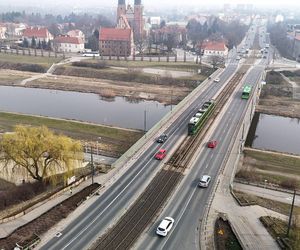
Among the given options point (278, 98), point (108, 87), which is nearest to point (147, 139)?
point (108, 87)

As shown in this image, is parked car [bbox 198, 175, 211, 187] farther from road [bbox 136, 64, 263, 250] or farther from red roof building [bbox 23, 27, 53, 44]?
red roof building [bbox 23, 27, 53, 44]

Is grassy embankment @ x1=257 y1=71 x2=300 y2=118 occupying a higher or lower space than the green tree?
lower

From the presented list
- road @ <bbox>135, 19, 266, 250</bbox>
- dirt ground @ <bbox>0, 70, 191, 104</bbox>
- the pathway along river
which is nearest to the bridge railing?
the pathway along river

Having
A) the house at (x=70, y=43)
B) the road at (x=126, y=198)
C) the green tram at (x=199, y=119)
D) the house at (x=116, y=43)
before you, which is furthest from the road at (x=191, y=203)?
the house at (x=70, y=43)

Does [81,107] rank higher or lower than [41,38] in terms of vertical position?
lower

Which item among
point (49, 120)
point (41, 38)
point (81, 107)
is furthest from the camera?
point (41, 38)

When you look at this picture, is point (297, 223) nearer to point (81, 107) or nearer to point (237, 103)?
point (237, 103)

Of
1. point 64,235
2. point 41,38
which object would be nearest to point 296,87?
point 64,235
